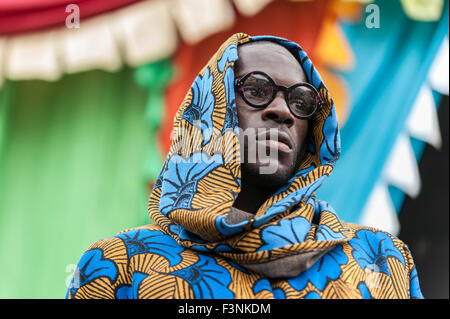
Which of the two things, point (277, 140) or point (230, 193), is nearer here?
point (230, 193)

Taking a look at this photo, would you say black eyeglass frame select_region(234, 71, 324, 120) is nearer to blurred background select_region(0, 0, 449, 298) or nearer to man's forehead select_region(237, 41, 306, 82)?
man's forehead select_region(237, 41, 306, 82)

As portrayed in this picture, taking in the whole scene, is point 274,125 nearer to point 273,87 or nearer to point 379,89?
point 273,87

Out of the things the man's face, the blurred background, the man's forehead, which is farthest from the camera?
the blurred background

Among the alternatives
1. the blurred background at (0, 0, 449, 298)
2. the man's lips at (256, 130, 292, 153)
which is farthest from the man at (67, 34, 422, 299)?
the blurred background at (0, 0, 449, 298)

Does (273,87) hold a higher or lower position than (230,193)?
higher

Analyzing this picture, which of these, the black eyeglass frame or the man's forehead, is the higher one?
the man's forehead

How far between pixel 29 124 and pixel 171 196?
1.81 metres

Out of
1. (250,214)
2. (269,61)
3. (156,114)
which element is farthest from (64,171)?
(250,214)

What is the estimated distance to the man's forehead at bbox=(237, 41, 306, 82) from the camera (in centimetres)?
166

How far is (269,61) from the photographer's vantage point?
1682 mm

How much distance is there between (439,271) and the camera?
2891 millimetres

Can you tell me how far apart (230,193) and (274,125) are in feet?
0.89
